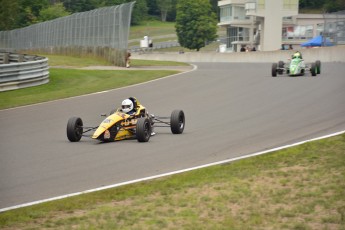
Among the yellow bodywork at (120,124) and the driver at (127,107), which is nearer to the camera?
the yellow bodywork at (120,124)

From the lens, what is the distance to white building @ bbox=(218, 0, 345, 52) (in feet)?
277

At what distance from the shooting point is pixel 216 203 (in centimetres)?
834

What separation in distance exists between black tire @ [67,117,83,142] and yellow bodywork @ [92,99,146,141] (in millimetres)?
425

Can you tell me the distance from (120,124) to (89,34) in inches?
1380

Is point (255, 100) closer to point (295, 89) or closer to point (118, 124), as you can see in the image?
point (295, 89)

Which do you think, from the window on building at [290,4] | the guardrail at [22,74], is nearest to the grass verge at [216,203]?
the guardrail at [22,74]

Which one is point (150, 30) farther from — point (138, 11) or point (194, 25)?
point (194, 25)

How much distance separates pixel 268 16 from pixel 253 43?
10661 millimetres

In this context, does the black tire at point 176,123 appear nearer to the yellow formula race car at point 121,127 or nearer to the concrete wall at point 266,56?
the yellow formula race car at point 121,127

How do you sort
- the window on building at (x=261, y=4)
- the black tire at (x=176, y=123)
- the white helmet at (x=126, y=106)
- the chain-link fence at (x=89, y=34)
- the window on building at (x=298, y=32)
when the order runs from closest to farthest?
the white helmet at (x=126, y=106), the black tire at (x=176, y=123), the chain-link fence at (x=89, y=34), the window on building at (x=261, y=4), the window on building at (x=298, y=32)

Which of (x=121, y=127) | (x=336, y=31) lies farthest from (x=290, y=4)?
(x=121, y=127)

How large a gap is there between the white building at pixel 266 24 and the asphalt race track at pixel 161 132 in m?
52.4

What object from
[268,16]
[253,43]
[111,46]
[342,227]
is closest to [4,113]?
[342,227]

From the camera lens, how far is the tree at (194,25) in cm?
11356
